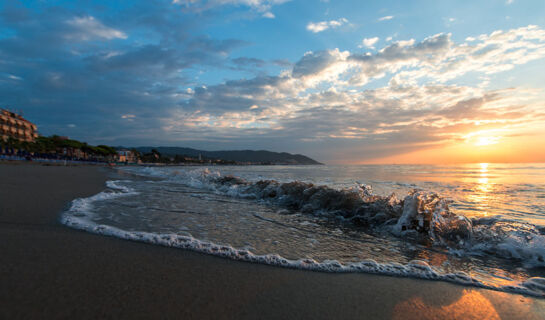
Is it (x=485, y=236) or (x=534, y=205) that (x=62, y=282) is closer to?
(x=485, y=236)

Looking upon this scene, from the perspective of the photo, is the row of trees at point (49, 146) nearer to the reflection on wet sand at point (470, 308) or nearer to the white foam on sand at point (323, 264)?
the white foam on sand at point (323, 264)

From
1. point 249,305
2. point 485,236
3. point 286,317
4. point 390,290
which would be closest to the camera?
point 286,317

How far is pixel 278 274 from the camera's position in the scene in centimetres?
276

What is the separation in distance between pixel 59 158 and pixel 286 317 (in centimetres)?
7327

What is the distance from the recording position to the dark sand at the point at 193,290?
188cm

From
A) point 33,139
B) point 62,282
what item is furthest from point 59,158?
point 62,282

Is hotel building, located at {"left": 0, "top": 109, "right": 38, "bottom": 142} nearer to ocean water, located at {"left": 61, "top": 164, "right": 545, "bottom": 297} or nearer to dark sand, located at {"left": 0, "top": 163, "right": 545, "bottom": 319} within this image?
ocean water, located at {"left": 61, "top": 164, "right": 545, "bottom": 297}

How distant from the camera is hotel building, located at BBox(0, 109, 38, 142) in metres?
56.4

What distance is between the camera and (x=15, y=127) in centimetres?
6097

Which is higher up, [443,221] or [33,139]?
[33,139]

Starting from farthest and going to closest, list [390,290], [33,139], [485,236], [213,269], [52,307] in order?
[33,139], [485,236], [213,269], [390,290], [52,307]

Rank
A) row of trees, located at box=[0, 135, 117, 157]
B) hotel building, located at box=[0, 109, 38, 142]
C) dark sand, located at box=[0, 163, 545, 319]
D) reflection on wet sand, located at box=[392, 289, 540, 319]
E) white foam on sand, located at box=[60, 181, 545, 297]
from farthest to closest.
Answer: hotel building, located at box=[0, 109, 38, 142]
row of trees, located at box=[0, 135, 117, 157]
white foam on sand, located at box=[60, 181, 545, 297]
reflection on wet sand, located at box=[392, 289, 540, 319]
dark sand, located at box=[0, 163, 545, 319]

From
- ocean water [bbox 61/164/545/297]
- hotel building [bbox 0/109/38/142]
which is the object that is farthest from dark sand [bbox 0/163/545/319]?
hotel building [bbox 0/109/38/142]

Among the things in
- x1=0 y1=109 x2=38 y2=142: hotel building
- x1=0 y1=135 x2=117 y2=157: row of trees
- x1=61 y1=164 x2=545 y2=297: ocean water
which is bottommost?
x1=61 y1=164 x2=545 y2=297: ocean water
